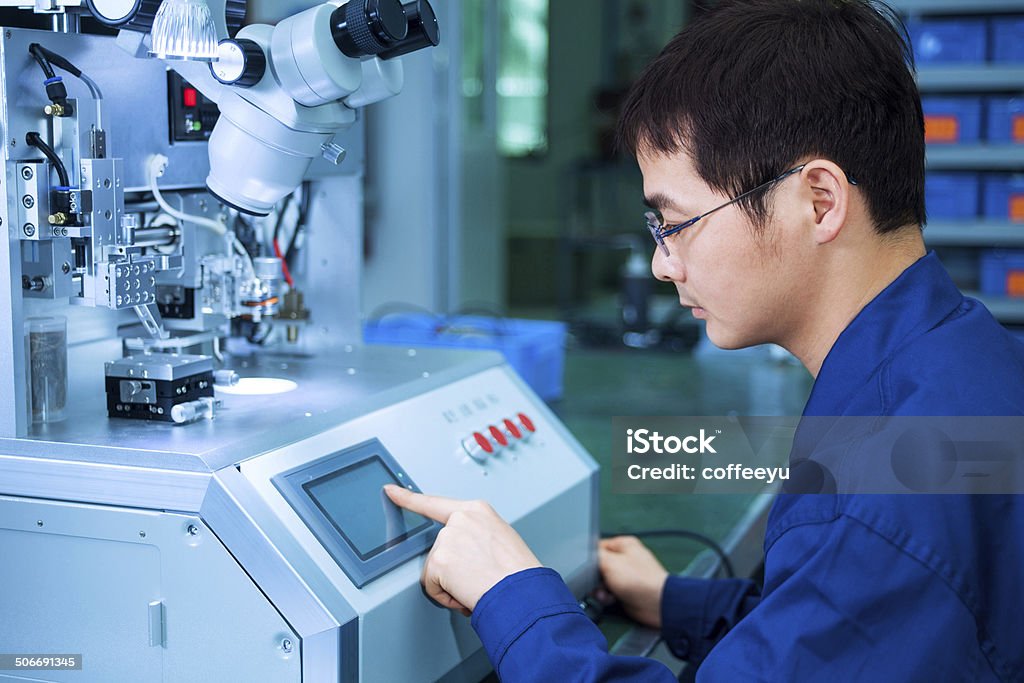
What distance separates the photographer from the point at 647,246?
6.18m

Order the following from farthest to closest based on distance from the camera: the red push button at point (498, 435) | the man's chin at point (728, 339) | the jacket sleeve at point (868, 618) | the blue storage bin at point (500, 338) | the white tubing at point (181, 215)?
1. the blue storage bin at point (500, 338)
2. the red push button at point (498, 435)
3. the white tubing at point (181, 215)
4. the man's chin at point (728, 339)
5. the jacket sleeve at point (868, 618)

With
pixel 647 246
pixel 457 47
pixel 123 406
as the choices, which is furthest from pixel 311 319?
pixel 647 246

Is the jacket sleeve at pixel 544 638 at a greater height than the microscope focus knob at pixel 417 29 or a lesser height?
lesser

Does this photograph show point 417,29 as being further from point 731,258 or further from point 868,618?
point 868,618

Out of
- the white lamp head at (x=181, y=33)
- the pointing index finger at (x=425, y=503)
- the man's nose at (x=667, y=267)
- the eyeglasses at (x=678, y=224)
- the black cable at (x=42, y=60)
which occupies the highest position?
the white lamp head at (x=181, y=33)

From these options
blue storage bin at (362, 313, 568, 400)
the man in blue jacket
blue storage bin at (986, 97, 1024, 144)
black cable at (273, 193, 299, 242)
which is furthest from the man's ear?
blue storage bin at (986, 97, 1024, 144)

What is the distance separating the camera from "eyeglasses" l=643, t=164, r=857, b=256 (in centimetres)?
88

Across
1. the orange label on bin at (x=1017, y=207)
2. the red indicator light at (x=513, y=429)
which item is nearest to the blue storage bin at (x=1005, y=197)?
the orange label on bin at (x=1017, y=207)

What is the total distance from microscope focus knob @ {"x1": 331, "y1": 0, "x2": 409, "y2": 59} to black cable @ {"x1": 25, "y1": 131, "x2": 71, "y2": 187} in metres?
0.26

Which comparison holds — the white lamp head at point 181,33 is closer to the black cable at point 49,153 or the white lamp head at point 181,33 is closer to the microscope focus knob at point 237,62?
the microscope focus knob at point 237,62

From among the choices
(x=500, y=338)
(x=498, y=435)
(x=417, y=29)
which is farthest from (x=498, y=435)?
(x=500, y=338)

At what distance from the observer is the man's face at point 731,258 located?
90 cm

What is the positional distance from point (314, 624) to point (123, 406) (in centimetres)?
33

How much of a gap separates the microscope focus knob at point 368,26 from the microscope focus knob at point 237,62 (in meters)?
0.07
